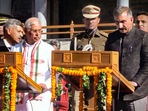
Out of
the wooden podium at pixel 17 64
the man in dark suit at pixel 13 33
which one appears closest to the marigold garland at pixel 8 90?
the wooden podium at pixel 17 64

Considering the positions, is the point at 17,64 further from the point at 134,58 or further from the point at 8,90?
the point at 134,58

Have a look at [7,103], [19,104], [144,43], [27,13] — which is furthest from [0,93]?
[27,13]

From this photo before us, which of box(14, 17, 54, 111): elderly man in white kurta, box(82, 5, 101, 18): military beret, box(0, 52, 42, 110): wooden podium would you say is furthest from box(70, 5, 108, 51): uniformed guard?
box(0, 52, 42, 110): wooden podium

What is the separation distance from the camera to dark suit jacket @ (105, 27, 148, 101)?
5695 millimetres

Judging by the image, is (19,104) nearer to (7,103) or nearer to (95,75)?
(7,103)

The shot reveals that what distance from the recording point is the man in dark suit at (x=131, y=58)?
569 centimetres

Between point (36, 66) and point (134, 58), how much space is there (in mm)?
1274

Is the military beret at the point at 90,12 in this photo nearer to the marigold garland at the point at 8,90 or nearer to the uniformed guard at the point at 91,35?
the uniformed guard at the point at 91,35

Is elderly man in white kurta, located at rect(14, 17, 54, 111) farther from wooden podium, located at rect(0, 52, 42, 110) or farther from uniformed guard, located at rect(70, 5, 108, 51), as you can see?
wooden podium, located at rect(0, 52, 42, 110)

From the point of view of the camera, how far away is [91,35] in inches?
260

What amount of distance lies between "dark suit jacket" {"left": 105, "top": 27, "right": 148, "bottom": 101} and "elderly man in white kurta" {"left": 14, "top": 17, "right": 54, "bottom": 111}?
99cm

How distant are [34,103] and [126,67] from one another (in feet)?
4.10

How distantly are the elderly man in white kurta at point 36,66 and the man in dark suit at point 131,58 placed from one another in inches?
39.0

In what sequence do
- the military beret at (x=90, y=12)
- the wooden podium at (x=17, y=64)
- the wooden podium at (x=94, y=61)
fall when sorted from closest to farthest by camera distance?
the wooden podium at (x=94, y=61), the wooden podium at (x=17, y=64), the military beret at (x=90, y=12)
